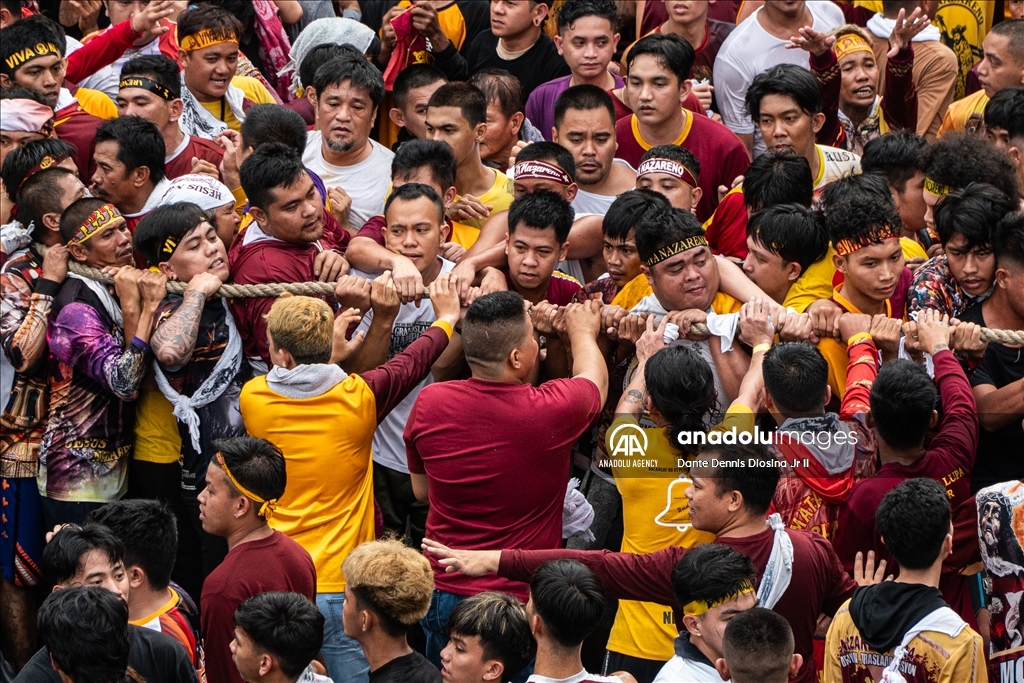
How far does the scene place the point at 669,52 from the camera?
27.0ft

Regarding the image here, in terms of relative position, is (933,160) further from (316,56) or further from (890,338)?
(316,56)

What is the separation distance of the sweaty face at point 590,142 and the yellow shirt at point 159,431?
2580 millimetres

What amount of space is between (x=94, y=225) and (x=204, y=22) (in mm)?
2485

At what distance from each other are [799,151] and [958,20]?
2.88 metres

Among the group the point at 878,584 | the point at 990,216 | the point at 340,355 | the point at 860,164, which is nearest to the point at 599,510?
the point at 340,355

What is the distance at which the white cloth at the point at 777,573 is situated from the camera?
508 centimetres

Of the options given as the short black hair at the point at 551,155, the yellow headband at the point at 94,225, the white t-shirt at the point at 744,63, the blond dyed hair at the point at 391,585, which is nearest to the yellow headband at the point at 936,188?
the short black hair at the point at 551,155

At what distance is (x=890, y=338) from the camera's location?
19.8ft

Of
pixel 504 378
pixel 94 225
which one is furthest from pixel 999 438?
pixel 94 225

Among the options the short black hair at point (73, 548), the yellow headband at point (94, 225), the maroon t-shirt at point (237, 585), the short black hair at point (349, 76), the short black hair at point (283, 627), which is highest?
the short black hair at point (349, 76)

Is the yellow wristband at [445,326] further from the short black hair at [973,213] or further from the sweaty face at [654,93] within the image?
the sweaty face at [654,93]

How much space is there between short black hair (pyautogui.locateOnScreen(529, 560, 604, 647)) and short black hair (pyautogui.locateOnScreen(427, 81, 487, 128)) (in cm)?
348

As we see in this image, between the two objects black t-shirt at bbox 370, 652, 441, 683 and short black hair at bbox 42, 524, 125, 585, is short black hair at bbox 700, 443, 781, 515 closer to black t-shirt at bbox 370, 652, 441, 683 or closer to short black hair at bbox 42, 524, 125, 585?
black t-shirt at bbox 370, 652, 441, 683

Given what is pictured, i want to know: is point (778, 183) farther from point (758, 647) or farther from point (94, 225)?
point (94, 225)
